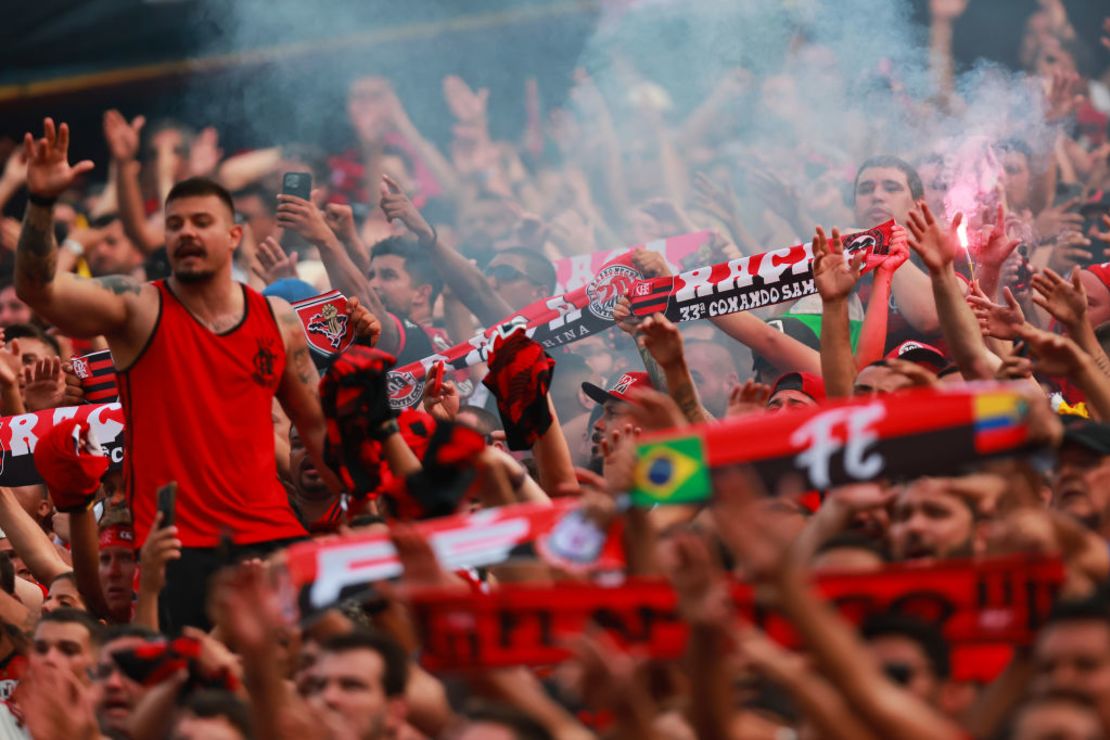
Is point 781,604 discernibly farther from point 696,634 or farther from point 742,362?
point 742,362

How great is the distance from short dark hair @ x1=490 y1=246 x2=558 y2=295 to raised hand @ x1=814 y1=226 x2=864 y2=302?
409 centimetres

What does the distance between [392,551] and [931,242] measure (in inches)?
100

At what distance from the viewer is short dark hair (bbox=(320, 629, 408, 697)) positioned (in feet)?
13.0

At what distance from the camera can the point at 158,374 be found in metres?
5.19

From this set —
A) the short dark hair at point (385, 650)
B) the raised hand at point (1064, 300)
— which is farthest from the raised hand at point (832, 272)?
the short dark hair at point (385, 650)

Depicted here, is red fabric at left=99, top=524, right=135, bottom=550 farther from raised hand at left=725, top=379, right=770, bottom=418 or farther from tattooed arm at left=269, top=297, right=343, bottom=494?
raised hand at left=725, top=379, right=770, bottom=418

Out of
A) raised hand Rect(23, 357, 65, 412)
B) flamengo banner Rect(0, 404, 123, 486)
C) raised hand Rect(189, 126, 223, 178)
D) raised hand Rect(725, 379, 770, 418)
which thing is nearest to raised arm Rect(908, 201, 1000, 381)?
raised hand Rect(725, 379, 770, 418)

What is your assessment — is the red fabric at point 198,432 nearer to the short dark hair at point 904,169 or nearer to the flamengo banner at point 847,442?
the flamengo banner at point 847,442

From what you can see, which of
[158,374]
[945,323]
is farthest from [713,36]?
[158,374]

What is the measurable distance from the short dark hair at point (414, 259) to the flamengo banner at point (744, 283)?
9.57 ft

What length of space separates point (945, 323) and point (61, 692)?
2.85 metres

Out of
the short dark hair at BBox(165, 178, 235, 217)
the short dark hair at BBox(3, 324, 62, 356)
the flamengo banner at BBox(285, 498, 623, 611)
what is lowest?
the flamengo banner at BBox(285, 498, 623, 611)

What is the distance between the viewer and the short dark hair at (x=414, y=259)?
9.73m

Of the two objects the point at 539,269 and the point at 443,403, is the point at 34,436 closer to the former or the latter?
the point at 443,403
